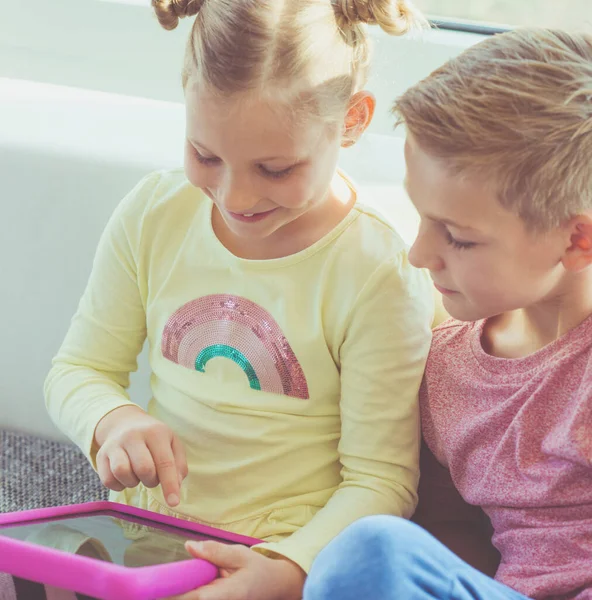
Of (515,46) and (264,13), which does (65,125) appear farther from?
(515,46)

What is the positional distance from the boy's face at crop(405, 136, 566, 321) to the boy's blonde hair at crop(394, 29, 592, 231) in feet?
0.04

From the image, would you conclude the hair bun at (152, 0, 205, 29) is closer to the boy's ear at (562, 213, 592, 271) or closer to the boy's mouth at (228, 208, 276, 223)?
the boy's mouth at (228, 208, 276, 223)

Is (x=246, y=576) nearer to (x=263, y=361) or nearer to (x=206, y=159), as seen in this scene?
(x=263, y=361)

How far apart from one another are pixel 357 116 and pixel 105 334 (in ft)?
1.05

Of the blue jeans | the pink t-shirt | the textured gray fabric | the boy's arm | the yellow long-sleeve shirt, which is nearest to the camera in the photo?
the blue jeans

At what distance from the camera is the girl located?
0.75 meters

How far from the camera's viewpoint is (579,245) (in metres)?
0.70

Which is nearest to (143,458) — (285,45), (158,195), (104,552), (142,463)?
(142,463)

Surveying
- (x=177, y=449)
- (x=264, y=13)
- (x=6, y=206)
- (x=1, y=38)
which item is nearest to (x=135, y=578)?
(x=177, y=449)

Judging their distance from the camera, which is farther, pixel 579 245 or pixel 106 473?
pixel 106 473

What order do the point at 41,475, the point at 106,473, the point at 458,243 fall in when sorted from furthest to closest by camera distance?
the point at 41,475, the point at 106,473, the point at 458,243

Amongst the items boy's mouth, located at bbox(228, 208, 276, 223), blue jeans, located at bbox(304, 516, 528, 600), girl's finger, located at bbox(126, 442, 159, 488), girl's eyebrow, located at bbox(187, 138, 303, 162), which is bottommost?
girl's finger, located at bbox(126, 442, 159, 488)

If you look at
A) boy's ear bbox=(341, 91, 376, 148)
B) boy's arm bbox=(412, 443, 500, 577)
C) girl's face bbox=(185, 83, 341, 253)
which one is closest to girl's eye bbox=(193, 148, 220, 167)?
girl's face bbox=(185, 83, 341, 253)

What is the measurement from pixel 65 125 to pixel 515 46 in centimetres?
57
